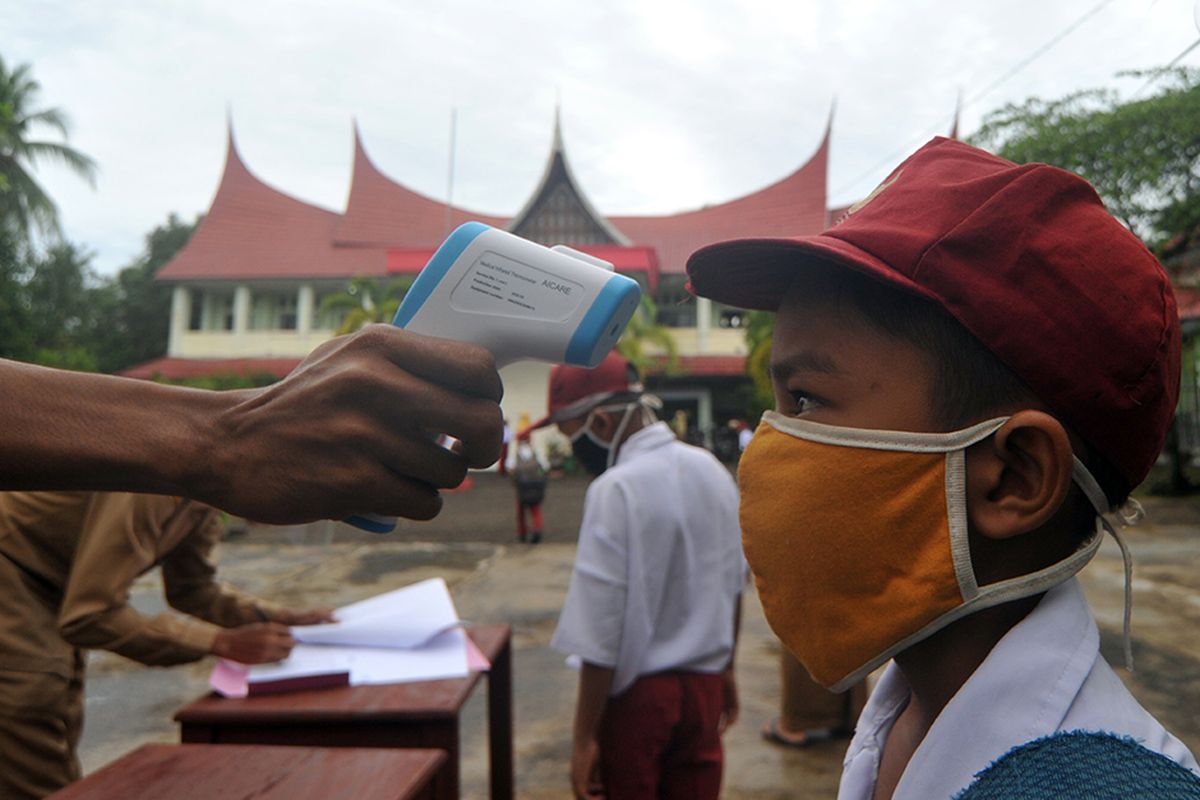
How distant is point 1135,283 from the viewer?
33.3 inches

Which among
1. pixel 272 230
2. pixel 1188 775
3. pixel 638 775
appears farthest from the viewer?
pixel 272 230

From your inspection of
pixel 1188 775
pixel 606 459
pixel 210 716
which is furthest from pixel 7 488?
pixel 606 459

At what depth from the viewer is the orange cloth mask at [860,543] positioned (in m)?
0.90

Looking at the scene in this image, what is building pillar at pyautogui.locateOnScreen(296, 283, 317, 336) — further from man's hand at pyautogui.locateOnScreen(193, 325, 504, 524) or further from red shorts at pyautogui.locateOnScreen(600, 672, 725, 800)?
man's hand at pyautogui.locateOnScreen(193, 325, 504, 524)

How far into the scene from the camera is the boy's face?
36.7 inches

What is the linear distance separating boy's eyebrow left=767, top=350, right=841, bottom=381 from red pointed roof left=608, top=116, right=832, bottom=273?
62.4ft

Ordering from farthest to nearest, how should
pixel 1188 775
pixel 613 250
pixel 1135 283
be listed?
pixel 613 250 → pixel 1135 283 → pixel 1188 775

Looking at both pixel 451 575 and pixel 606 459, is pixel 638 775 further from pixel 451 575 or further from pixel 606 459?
pixel 451 575

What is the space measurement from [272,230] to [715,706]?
2250 centimetres

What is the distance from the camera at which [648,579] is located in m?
2.20

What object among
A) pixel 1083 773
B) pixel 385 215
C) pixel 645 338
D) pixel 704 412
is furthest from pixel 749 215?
pixel 1083 773

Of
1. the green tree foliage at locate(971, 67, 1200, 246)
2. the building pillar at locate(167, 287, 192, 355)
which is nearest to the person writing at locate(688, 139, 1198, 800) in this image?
the green tree foliage at locate(971, 67, 1200, 246)

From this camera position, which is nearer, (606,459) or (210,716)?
(210,716)

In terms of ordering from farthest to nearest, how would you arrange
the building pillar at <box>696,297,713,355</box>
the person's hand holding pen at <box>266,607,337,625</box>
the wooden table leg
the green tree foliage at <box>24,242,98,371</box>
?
the green tree foliage at <box>24,242,98,371</box>
the building pillar at <box>696,297,713,355</box>
the wooden table leg
the person's hand holding pen at <box>266,607,337,625</box>
